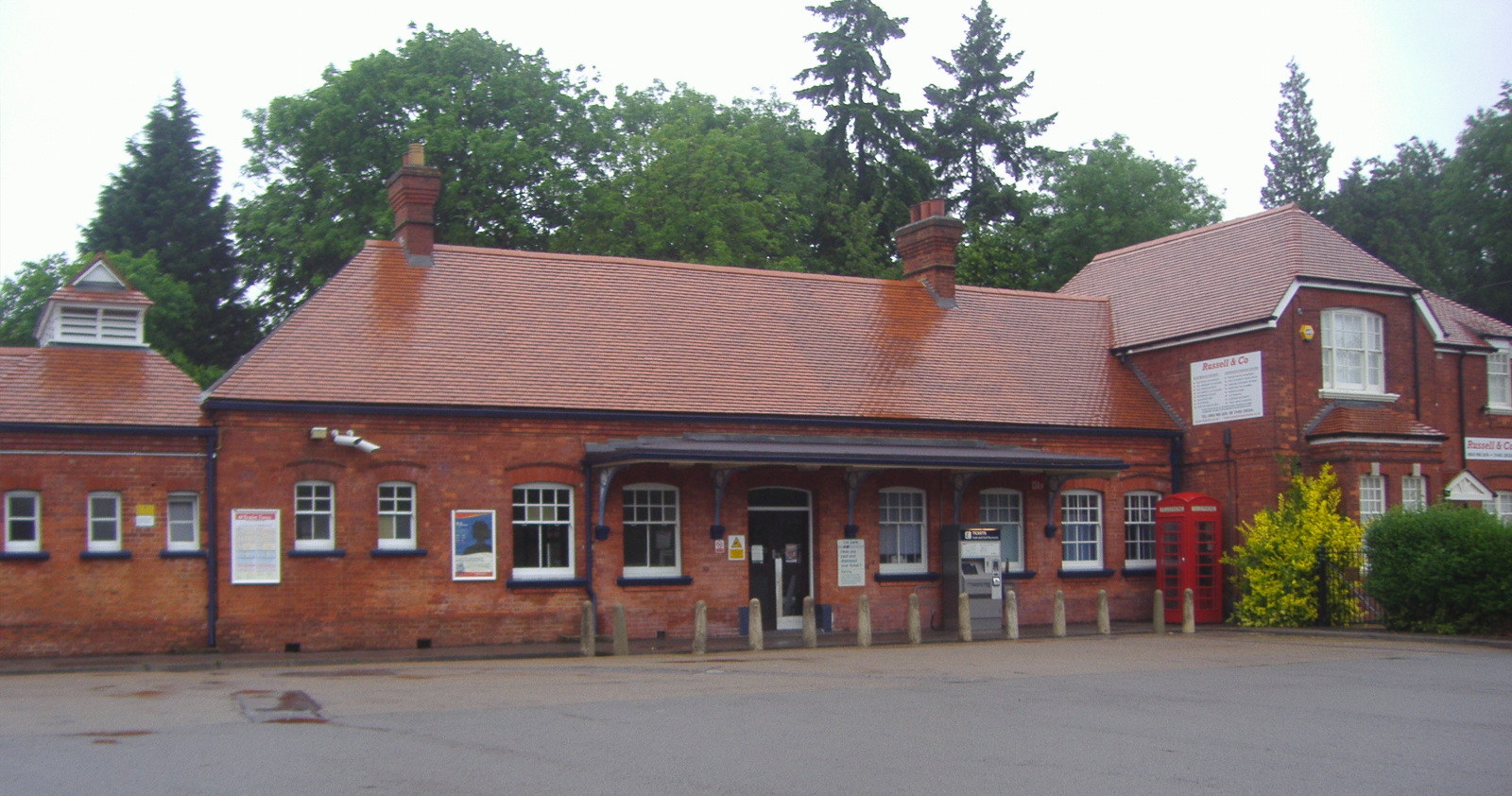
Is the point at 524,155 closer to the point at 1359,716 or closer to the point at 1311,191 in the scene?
the point at 1359,716

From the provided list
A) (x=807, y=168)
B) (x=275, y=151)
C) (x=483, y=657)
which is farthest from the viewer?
(x=807, y=168)

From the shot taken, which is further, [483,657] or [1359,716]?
[483,657]

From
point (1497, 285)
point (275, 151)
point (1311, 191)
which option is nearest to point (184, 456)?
point (275, 151)

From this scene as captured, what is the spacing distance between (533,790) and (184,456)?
1362 cm

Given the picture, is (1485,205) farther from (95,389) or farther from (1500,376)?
(95,389)

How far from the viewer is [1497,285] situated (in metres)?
→ 51.8

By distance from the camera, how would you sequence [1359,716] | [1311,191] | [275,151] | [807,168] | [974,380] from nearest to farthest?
[1359,716] < [974,380] < [275,151] < [807,168] < [1311,191]

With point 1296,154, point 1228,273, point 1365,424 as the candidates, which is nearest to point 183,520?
point 1228,273

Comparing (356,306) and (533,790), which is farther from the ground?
(356,306)

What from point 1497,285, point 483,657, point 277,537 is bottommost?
point 483,657

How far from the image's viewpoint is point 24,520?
1970cm

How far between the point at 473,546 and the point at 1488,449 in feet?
74.3

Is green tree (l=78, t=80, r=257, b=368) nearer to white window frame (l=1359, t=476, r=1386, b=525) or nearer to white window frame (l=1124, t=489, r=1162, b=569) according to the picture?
white window frame (l=1124, t=489, r=1162, b=569)

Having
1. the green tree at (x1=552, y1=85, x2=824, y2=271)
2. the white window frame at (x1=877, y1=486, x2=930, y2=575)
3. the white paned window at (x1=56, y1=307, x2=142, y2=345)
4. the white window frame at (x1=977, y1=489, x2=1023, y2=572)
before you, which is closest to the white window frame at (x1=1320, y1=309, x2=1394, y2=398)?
the white window frame at (x1=977, y1=489, x2=1023, y2=572)
